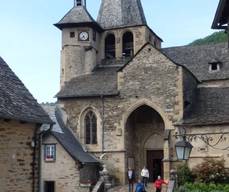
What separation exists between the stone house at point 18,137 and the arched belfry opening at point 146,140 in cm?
1937

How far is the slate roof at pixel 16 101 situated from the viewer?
16.3m

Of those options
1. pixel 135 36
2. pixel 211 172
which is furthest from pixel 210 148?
pixel 135 36

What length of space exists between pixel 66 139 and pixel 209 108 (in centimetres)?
982

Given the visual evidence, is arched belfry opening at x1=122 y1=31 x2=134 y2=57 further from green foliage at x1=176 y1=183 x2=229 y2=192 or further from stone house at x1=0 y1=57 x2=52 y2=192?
stone house at x1=0 y1=57 x2=52 y2=192

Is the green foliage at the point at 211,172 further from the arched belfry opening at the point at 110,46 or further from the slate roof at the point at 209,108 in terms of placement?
the arched belfry opening at the point at 110,46

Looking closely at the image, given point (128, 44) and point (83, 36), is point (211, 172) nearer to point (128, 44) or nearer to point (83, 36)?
point (128, 44)

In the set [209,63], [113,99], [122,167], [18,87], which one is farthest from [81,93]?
[18,87]

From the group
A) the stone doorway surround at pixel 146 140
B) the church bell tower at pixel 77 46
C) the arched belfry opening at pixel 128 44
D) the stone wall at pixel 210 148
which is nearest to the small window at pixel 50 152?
the stone doorway surround at pixel 146 140

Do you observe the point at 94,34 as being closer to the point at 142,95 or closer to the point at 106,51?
the point at 106,51

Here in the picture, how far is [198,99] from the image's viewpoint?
1417 inches

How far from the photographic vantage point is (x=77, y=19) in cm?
4275

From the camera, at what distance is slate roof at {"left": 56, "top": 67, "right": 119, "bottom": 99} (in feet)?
121

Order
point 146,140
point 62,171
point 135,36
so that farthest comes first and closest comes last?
point 135,36
point 146,140
point 62,171

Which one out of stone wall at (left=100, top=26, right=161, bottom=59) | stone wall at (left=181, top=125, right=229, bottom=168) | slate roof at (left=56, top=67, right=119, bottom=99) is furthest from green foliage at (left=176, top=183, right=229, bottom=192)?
stone wall at (left=100, top=26, right=161, bottom=59)
